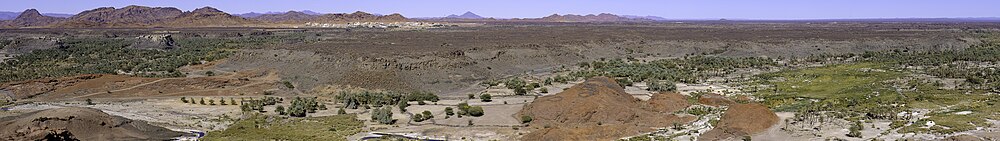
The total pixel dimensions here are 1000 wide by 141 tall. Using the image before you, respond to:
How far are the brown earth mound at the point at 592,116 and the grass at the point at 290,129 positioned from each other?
25.6 ft

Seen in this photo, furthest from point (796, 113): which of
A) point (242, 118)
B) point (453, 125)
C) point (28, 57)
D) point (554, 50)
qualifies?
point (28, 57)

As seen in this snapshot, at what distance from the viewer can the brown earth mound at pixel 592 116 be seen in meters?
29.0

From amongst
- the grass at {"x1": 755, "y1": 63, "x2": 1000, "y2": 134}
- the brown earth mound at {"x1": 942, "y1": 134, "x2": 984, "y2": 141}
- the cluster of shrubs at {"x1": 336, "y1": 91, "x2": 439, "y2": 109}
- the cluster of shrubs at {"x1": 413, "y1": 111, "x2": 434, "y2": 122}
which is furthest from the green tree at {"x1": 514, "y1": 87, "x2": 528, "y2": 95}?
the brown earth mound at {"x1": 942, "y1": 134, "x2": 984, "y2": 141}

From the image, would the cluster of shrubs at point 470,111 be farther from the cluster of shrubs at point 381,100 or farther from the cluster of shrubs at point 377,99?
the cluster of shrubs at point 377,99

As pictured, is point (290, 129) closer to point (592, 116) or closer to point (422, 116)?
point (422, 116)

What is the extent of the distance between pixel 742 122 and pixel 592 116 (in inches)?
252

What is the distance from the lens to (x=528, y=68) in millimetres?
A: 66062

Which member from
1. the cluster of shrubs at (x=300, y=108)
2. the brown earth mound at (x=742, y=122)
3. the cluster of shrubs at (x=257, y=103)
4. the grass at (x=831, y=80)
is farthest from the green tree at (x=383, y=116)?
the grass at (x=831, y=80)

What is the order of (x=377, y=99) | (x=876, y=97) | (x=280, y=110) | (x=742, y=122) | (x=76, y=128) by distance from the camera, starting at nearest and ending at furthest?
(x=76, y=128) → (x=742, y=122) → (x=280, y=110) → (x=876, y=97) → (x=377, y=99)

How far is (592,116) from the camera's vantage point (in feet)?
107

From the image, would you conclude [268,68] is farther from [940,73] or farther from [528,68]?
[940,73]

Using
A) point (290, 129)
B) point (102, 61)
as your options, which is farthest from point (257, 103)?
point (102, 61)

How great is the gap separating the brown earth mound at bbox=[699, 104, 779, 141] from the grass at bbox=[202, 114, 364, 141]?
1434 cm

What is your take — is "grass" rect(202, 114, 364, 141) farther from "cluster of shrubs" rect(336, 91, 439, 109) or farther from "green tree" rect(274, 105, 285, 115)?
"cluster of shrubs" rect(336, 91, 439, 109)
